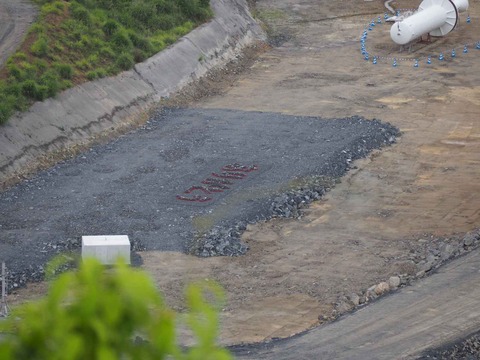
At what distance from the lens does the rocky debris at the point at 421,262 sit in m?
23.0

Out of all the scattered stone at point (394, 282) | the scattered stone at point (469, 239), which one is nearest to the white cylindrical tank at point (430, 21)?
the scattered stone at point (469, 239)

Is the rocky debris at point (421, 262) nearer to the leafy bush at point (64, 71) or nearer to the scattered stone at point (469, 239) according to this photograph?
the scattered stone at point (469, 239)

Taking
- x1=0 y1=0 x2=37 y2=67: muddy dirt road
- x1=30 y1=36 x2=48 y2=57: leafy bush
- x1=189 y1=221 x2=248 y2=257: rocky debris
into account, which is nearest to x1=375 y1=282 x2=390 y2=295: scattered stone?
x1=189 y1=221 x2=248 y2=257: rocky debris

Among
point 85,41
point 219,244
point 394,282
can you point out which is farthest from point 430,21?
point 394,282

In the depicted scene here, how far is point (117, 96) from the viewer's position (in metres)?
39.2

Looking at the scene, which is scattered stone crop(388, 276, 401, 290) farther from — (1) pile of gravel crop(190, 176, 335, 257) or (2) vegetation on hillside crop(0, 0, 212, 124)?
(2) vegetation on hillside crop(0, 0, 212, 124)

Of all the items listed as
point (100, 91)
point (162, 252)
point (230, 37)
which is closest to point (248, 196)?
point (162, 252)

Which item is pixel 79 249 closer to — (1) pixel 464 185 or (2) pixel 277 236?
(2) pixel 277 236

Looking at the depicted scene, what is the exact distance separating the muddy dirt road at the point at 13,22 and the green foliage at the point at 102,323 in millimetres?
33081

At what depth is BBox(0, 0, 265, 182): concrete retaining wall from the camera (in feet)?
109

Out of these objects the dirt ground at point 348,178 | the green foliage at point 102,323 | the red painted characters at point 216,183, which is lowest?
the dirt ground at point 348,178

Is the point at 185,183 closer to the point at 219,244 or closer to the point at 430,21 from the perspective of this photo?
the point at 219,244

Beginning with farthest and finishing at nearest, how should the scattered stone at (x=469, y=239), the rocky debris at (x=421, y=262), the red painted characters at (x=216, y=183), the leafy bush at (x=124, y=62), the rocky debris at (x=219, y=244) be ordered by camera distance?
the leafy bush at (x=124, y=62) < the red painted characters at (x=216, y=183) < the rocky debris at (x=219, y=244) < the scattered stone at (x=469, y=239) < the rocky debris at (x=421, y=262)

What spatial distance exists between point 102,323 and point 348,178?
2827 cm
